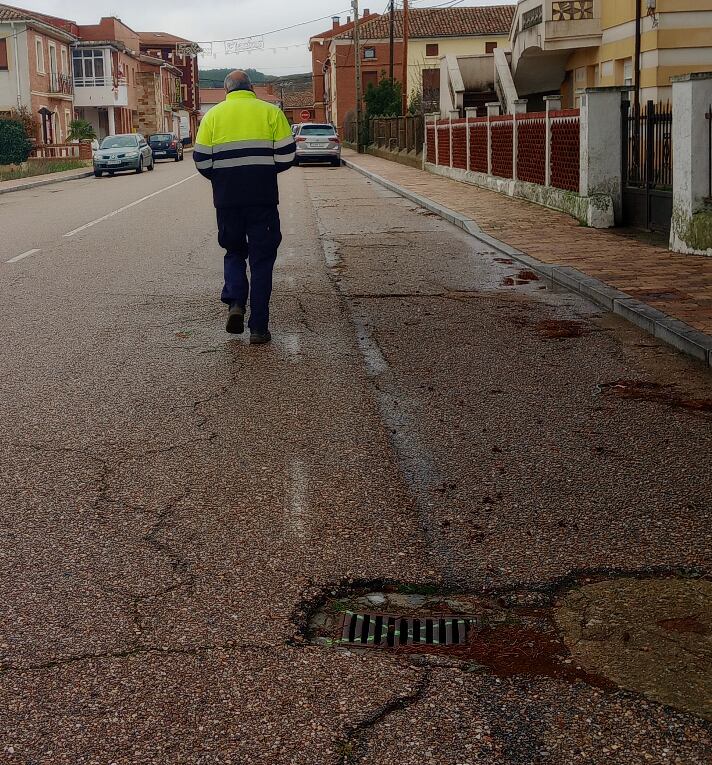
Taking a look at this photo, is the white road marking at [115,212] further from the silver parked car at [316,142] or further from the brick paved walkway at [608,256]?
the silver parked car at [316,142]

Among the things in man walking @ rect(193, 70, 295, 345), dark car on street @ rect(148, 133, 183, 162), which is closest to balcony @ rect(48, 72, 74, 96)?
dark car on street @ rect(148, 133, 183, 162)

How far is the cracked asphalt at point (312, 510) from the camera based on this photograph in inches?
116

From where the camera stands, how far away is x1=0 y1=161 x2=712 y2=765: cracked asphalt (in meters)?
2.96

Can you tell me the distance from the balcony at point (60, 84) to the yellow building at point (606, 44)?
119ft

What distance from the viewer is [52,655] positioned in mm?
3361

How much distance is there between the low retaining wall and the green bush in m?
23.4

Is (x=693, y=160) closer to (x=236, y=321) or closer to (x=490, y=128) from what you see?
(x=236, y=321)

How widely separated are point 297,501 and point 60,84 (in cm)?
6611

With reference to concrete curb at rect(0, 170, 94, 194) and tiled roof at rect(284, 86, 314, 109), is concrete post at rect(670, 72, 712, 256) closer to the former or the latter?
concrete curb at rect(0, 170, 94, 194)

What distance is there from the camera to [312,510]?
4652 millimetres

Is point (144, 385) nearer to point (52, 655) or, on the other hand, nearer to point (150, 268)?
point (52, 655)

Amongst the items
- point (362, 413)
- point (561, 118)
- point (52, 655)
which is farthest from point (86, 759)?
point (561, 118)

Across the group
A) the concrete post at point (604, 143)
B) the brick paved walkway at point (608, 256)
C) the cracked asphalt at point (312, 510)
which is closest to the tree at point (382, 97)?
the brick paved walkway at point (608, 256)

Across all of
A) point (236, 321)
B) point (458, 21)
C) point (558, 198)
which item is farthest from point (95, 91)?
point (236, 321)
